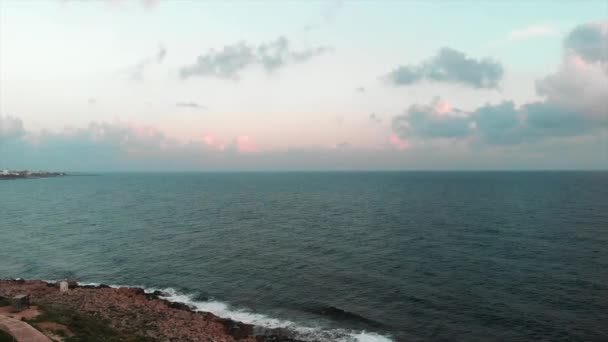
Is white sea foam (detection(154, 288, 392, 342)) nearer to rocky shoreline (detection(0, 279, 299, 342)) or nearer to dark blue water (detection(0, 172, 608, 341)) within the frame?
dark blue water (detection(0, 172, 608, 341))

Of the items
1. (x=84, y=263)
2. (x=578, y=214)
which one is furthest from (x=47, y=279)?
(x=578, y=214)

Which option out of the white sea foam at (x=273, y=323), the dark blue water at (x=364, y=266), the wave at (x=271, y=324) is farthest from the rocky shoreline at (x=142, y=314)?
the dark blue water at (x=364, y=266)

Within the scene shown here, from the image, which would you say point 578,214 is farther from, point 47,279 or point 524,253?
point 47,279

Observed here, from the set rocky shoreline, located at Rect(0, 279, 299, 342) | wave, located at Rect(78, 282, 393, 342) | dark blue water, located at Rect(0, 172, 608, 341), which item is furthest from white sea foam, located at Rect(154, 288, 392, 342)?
rocky shoreline, located at Rect(0, 279, 299, 342)

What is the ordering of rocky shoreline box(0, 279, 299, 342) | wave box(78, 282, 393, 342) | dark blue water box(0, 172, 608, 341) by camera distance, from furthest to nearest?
dark blue water box(0, 172, 608, 341) → wave box(78, 282, 393, 342) → rocky shoreline box(0, 279, 299, 342)

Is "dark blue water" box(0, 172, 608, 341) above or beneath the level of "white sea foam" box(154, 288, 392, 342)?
above

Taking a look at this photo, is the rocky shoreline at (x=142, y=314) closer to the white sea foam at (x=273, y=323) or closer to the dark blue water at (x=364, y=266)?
the white sea foam at (x=273, y=323)
